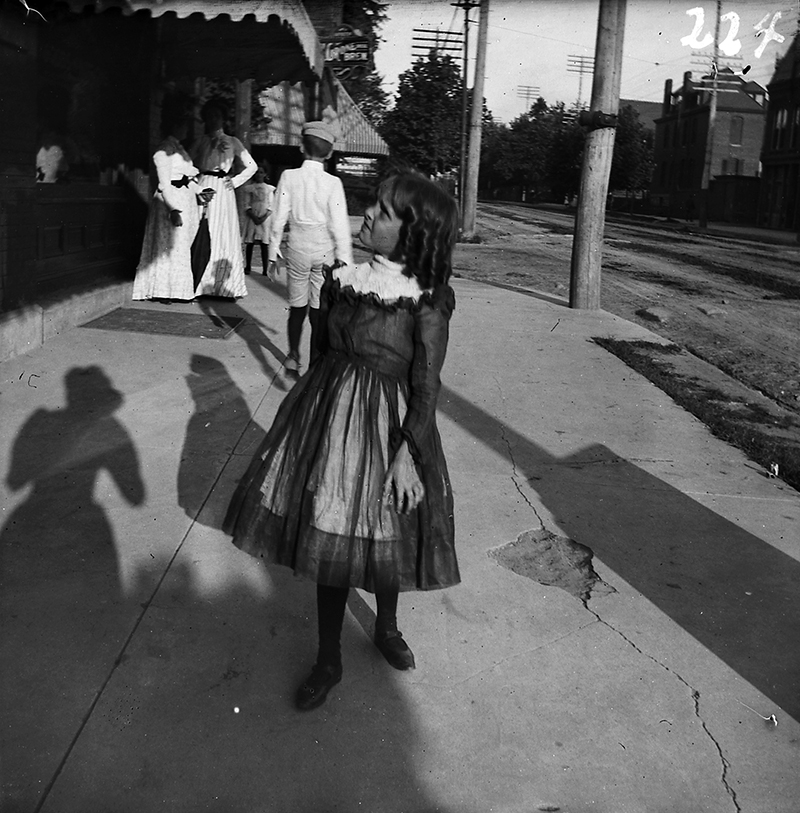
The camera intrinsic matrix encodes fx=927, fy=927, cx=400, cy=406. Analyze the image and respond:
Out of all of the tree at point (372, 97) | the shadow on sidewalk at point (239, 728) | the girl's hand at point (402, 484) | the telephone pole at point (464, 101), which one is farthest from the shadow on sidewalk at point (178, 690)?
the tree at point (372, 97)

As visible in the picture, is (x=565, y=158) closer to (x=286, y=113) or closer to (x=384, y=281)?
(x=286, y=113)

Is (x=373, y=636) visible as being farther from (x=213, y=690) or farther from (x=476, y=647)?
(x=213, y=690)

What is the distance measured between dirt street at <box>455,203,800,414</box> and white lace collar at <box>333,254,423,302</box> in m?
5.67

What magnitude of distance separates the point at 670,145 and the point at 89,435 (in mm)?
79404

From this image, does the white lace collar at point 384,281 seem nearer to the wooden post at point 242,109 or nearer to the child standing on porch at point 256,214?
the child standing on porch at point 256,214

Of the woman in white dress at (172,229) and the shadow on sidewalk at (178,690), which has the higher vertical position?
the woman in white dress at (172,229)

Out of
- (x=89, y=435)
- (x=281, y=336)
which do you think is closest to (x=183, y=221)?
(x=281, y=336)

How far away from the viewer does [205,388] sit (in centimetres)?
624

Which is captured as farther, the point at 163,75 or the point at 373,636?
the point at 163,75

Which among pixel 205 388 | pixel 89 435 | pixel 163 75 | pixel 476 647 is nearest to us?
pixel 476 647

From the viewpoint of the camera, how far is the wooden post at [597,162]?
33.3ft

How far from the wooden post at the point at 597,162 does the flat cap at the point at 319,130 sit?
4.91 m

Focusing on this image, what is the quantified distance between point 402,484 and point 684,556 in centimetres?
195

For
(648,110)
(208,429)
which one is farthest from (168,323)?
(648,110)
